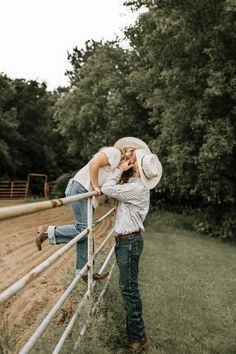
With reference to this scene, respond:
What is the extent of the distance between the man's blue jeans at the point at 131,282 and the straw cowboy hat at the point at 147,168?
60 centimetres

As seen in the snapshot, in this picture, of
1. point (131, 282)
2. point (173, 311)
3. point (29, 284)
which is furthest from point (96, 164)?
point (29, 284)

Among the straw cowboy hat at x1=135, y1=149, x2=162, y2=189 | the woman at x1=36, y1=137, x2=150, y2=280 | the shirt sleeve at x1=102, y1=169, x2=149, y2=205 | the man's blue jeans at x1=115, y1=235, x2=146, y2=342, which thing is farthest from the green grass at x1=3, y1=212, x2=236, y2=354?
the straw cowboy hat at x1=135, y1=149, x2=162, y2=189

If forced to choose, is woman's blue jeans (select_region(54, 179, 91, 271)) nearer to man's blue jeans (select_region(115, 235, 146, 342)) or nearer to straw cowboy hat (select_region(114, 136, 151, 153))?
man's blue jeans (select_region(115, 235, 146, 342))

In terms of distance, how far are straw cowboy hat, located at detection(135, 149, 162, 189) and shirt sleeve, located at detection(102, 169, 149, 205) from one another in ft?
0.44

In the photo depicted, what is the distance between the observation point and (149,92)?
2105 centimetres

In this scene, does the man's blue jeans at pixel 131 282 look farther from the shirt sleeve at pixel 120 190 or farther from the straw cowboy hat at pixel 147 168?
the straw cowboy hat at pixel 147 168

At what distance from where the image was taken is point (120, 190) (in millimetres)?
5102

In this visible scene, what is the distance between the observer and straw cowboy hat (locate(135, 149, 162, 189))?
521 cm

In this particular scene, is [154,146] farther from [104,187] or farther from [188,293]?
[104,187]

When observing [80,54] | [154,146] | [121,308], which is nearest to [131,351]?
[121,308]

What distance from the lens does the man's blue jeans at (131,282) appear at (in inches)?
201

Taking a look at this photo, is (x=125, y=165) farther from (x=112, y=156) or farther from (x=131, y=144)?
(x=131, y=144)

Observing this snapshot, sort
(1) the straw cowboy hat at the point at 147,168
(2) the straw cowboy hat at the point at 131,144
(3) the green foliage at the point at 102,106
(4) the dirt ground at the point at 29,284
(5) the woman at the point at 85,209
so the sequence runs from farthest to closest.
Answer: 1. (3) the green foliage at the point at 102,106
2. (2) the straw cowboy hat at the point at 131,144
3. (4) the dirt ground at the point at 29,284
4. (5) the woman at the point at 85,209
5. (1) the straw cowboy hat at the point at 147,168

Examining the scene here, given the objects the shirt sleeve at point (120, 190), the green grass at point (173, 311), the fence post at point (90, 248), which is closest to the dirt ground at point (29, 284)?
the green grass at point (173, 311)
